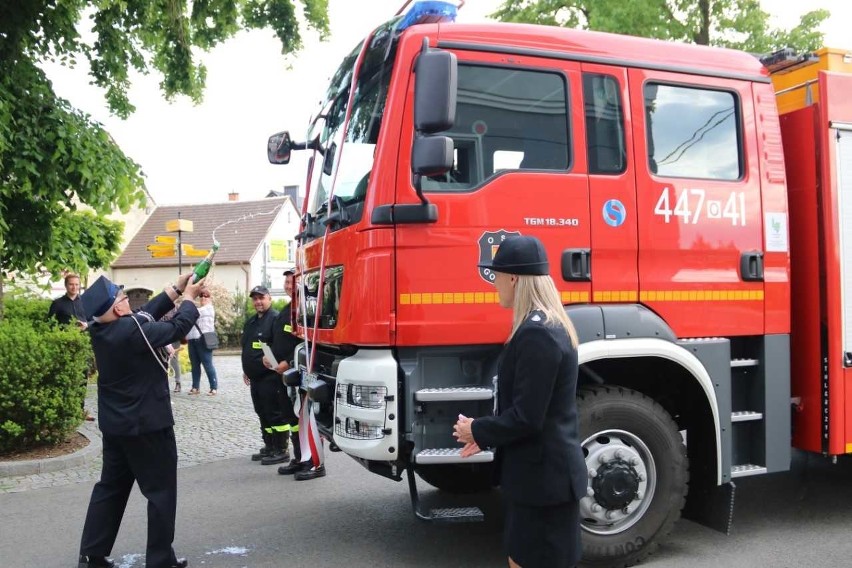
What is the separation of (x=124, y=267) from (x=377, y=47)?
44.2m

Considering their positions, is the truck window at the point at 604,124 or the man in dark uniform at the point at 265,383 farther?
the man in dark uniform at the point at 265,383

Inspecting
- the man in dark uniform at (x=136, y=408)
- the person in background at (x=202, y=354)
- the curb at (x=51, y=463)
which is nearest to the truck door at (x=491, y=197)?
the man in dark uniform at (x=136, y=408)

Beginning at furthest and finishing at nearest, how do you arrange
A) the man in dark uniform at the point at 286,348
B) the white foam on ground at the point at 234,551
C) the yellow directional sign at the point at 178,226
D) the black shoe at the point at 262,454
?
1. the yellow directional sign at the point at 178,226
2. the black shoe at the point at 262,454
3. the man in dark uniform at the point at 286,348
4. the white foam on ground at the point at 234,551

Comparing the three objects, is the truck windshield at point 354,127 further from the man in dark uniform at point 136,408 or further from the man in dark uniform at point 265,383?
the man in dark uniform at point 265,383

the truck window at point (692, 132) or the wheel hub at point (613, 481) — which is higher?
the truck window at point (692, 132)

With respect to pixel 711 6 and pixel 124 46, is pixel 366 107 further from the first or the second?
pixel 711 6

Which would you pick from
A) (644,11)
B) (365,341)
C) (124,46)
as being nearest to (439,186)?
(365,341)

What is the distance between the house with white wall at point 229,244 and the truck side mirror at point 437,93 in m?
37.6

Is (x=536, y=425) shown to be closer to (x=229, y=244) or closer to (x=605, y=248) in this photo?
(x=605, y=248)

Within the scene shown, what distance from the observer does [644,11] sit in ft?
61.4

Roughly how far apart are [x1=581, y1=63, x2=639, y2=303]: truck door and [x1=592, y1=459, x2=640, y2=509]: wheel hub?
3.13 ft

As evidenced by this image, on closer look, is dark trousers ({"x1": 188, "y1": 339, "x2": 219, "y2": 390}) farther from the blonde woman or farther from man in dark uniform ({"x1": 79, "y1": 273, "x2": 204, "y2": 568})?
the blonde woman

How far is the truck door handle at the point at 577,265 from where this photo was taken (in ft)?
14.4

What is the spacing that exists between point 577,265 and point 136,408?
2683 mm
